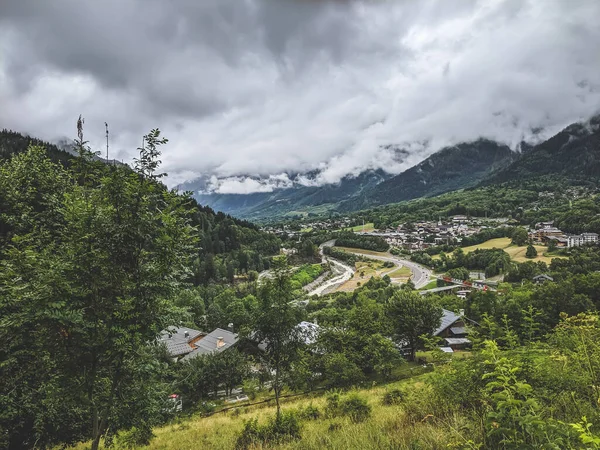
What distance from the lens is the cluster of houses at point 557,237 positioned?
9356cm

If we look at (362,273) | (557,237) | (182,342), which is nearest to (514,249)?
(557,237)

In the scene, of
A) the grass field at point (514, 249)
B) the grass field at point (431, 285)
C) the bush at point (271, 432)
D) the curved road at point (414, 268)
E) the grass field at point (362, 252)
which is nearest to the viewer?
the bush at point (271, 432)

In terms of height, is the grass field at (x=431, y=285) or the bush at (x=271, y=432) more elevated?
the bush at (x=271, y=432)

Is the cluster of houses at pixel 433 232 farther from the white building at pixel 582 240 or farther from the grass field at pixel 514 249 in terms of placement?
the white building at pixel 582 240

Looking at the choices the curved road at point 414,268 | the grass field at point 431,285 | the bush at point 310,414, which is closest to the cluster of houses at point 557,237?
the curved road at point 414,268

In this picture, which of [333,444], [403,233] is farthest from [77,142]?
[403,233]

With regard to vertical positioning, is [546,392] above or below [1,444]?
above

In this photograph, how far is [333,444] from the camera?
5641 millimetres

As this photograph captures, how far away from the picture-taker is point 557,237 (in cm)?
10350

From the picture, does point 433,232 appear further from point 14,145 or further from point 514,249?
point 14,145

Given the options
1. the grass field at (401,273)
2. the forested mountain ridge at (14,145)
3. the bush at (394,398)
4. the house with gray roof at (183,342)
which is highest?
the forested mountain ridge at (14,145)

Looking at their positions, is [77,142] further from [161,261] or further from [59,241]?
[161,261]

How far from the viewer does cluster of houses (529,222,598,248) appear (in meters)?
93.6

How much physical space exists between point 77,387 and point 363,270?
106 m
